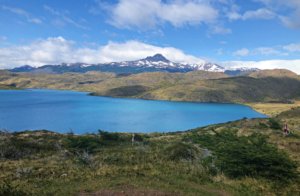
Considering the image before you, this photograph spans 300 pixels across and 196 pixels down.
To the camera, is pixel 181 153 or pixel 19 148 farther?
pixel 19 148

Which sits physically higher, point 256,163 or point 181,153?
point 256,163

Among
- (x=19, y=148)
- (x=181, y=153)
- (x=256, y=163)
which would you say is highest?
(x=256, y=163)

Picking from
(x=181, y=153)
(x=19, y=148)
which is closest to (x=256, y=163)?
(x=181, y=153)

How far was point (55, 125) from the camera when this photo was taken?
5266 inches

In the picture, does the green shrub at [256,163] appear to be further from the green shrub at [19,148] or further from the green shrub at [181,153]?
the green shrub at [19,148]

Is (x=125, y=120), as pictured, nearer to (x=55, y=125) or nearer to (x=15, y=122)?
(x=55, y=125)

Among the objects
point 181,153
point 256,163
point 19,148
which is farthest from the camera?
point 19,148

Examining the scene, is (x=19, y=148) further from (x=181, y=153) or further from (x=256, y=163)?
(x=256, y=163)

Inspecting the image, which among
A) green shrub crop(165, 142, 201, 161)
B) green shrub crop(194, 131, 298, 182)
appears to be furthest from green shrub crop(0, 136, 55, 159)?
green shrub crop(194, 131, 298, 182)

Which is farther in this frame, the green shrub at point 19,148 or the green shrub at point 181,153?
the green shrub at point 19,148

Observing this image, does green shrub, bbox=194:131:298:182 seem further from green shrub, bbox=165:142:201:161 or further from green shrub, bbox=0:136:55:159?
green shrub, bbox=0:136:55:159

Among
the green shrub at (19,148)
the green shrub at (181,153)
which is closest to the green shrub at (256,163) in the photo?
the green shrub at (181,153)

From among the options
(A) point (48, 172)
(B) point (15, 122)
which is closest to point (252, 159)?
(A) point (48, 172)

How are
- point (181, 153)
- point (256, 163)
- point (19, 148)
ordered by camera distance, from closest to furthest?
point (256, 163)
point (181, 153)
point (19, 148)
